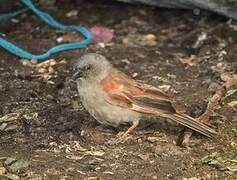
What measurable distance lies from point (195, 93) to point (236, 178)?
4.73 ft

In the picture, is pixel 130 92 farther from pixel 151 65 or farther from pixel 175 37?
pixel 175 37

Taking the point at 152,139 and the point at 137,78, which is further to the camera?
the point at 137,78

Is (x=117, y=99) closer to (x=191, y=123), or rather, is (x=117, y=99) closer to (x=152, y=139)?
(x=152, y=139)

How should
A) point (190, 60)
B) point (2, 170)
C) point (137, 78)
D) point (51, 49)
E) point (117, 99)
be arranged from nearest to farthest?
1. point (2, 170)
2. point (117, 99)
3. point (137, 78)
4. point (190, 60)
5. point (51, 49)

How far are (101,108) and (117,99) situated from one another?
0.14 meters

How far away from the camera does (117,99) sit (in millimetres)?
5762

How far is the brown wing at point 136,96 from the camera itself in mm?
5762

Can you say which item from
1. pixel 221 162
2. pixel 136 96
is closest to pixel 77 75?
pixel 136 96

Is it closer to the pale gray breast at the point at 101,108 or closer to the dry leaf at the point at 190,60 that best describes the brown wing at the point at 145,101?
the pale gray breast at the point at 101,108

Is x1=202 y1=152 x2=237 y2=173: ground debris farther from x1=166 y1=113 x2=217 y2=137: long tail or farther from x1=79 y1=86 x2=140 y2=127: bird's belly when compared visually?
x1=79 y1=86 x2=140 y2=127: bird's belly

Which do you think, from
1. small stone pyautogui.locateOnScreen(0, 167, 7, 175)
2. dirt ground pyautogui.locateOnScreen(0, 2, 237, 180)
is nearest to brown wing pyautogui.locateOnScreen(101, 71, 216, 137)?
dirt ground pyautogui.locateOnScreen(0, 2, 237, 180)

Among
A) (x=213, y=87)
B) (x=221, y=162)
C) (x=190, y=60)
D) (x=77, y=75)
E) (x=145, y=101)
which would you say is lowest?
(x=190, y=60)

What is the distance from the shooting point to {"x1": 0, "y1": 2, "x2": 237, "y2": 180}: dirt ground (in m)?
5.43

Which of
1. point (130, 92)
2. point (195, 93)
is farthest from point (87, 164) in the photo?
point (195, 93)
